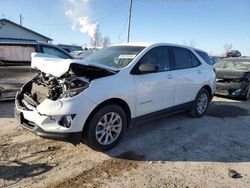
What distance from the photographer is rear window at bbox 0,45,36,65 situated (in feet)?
22.9

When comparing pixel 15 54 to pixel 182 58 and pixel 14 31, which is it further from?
pixel 14 31

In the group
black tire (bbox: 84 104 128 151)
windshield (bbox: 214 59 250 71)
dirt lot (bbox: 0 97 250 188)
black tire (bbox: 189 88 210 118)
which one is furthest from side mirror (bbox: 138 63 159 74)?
windshield (bbox: 214 59 250 71)

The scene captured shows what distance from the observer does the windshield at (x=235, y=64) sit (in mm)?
9609

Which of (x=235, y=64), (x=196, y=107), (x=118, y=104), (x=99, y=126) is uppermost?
(x=235, y=64)

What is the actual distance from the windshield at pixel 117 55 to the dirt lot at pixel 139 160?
1413mm

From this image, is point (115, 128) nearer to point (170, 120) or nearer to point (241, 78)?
point (170, 120)

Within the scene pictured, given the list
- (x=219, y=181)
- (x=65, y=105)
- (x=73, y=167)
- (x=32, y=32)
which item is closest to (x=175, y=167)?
(x=219, y=181)

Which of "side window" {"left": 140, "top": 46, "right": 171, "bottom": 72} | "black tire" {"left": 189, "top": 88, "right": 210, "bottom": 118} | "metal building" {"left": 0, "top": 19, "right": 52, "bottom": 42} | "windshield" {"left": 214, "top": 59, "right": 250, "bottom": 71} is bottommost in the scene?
"black tire" {"left": 189, "top": 88, "right": 210, "bottom": 118}

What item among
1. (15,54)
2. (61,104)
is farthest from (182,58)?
(15,54)

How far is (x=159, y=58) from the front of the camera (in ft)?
16.9

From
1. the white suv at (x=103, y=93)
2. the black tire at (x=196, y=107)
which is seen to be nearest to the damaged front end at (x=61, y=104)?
the white suv at (x=103, y=93)

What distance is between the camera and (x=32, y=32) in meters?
26.1

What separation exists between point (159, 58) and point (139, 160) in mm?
2147

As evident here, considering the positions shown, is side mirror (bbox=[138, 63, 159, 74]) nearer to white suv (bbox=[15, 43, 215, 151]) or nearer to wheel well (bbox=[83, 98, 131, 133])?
white suv (bbox=[15, 43, 215, 151])
